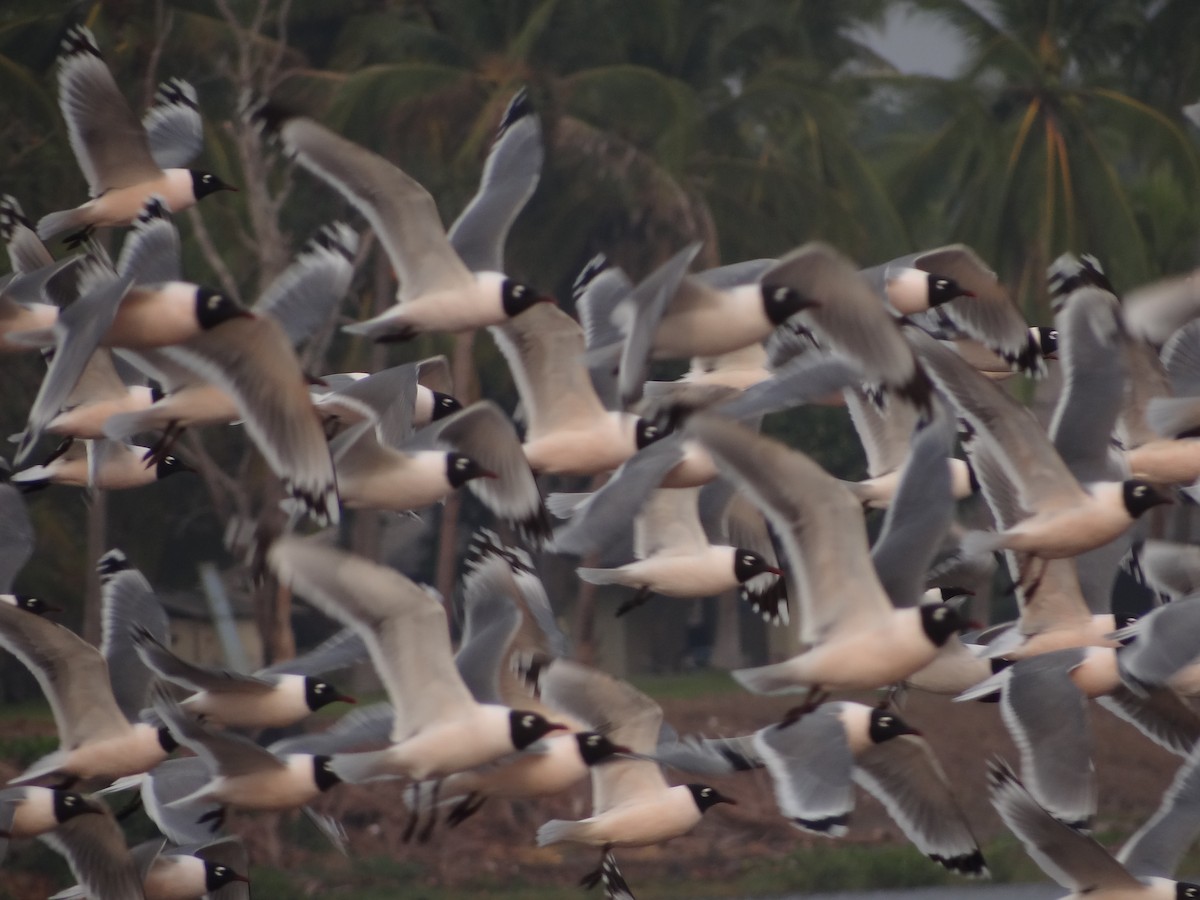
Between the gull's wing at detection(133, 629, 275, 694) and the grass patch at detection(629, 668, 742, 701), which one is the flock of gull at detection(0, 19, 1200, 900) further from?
the grass patch at detection(629, 668, 742, 701)

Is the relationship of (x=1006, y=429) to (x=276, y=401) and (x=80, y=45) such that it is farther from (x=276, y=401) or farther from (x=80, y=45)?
(x=80, y=45)

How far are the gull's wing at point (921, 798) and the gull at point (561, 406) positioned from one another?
1.43 metres

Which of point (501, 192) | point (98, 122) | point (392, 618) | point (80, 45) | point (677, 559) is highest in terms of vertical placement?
point (80, 45)

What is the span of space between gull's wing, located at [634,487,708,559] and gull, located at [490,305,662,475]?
375 mm

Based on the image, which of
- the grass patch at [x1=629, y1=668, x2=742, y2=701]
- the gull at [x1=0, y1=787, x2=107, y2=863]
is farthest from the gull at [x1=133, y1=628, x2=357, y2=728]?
the grass patch at [x1=629, y1=668, x2=742, y2=701]

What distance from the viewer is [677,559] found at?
8031 mm

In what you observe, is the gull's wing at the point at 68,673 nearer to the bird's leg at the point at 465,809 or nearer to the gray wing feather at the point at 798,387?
the bird's leg at the point at 465,809

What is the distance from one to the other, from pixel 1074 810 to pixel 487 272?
111 inches

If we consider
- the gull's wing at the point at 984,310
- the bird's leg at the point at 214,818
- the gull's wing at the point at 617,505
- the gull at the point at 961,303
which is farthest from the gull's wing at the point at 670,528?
the bird's leg at the point at 214,818

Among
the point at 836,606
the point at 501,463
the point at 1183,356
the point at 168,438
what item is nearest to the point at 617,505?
the point at 501,463

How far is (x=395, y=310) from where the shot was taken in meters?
7.24

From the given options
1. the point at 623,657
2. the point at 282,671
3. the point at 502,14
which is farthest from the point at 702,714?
the point at 282,671

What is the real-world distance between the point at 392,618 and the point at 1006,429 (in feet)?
6.93

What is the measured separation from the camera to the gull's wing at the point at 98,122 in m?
7.36
